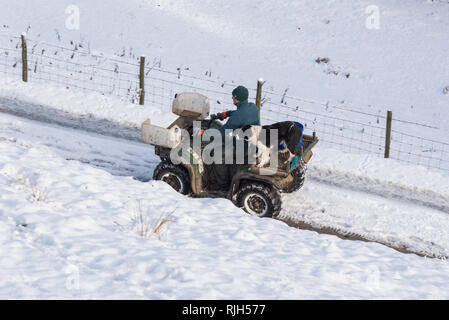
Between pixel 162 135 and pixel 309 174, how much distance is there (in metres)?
3.64

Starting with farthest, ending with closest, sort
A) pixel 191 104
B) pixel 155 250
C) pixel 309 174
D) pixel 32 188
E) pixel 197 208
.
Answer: pixel 309 174 → pixel 191 104 → pixel 197 208 → pixel 32 188 → pixel 155 250

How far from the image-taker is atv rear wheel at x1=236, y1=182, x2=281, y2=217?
8.67 metres

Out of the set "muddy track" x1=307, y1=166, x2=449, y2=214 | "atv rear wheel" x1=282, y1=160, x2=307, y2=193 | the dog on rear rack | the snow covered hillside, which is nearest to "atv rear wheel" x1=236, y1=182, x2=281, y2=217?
the dog on rear rack

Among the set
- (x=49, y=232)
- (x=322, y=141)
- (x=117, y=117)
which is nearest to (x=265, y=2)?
(x=322, y=141)

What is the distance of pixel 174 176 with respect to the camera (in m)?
9.19

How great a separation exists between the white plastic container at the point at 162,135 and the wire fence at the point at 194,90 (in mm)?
6846

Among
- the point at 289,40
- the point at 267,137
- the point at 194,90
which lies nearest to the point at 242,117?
the point at 267,137

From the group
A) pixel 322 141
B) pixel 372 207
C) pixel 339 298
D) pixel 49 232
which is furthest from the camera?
pixel 322 141

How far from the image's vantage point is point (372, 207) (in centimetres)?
986

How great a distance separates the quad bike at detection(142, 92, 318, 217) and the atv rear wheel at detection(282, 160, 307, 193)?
39 centimetres

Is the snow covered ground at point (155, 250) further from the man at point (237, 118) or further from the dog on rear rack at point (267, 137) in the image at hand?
the dog on rear rack at point (267, 137)

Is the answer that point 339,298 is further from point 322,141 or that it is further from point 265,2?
point 265,2

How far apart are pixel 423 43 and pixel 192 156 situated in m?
17.1

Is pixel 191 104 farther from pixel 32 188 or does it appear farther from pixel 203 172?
pixel 32 188
